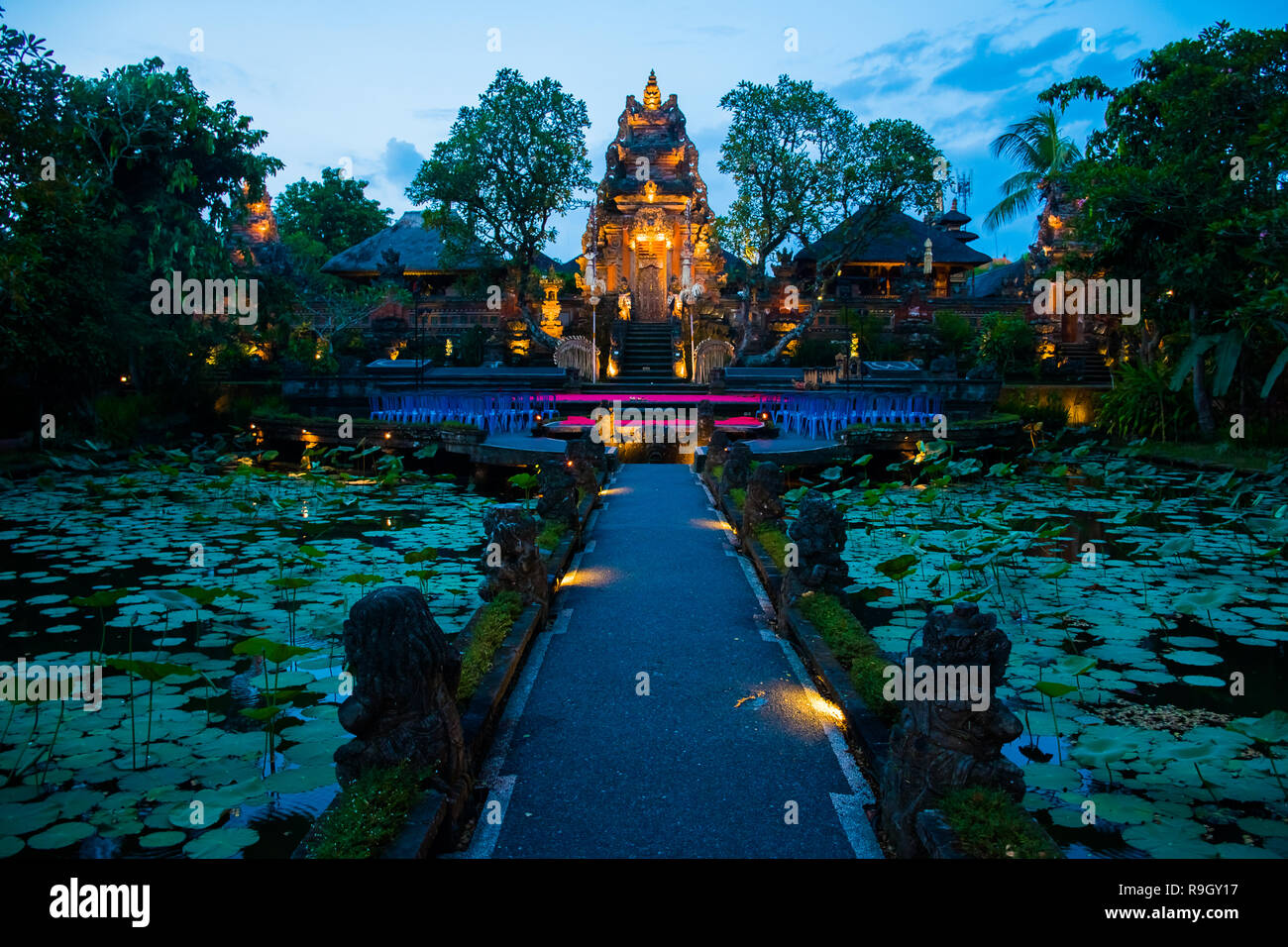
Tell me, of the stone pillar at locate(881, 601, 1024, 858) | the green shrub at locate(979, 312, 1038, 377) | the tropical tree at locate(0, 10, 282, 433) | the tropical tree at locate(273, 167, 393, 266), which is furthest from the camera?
the tropical tree at locate(273, 167, 393, 266)

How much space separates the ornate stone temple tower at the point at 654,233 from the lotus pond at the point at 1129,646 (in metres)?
21.9

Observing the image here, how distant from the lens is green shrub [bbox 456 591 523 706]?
4.43m

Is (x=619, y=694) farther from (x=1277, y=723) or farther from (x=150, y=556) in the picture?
(x=150, y=556)

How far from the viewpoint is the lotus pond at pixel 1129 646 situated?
3514 millimetres

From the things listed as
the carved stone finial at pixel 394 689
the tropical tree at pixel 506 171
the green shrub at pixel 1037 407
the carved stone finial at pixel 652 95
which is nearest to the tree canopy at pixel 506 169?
the tropical tree at pixel 506 171

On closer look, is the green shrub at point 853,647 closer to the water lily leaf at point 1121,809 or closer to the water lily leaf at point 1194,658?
the water lily leaf at point 1121,809

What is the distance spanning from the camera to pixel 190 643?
229 inches

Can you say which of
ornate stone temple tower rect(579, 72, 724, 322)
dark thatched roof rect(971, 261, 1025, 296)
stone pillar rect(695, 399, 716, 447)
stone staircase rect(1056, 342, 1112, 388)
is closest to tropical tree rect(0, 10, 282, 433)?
stone pillar rect(695, 399, 716, 447)

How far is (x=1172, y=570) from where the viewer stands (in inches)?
302

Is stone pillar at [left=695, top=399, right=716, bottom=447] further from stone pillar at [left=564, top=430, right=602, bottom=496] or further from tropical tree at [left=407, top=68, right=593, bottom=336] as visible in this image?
tropical tree at [left=407, top=68, right=593, bottom=336]


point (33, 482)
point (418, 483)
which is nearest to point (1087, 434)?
point (418, 483)

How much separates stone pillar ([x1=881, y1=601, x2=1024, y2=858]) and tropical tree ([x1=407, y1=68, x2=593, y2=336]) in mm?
26103

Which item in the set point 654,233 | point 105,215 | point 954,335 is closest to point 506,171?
point 654,233
